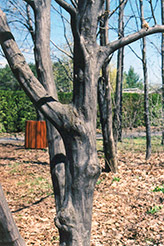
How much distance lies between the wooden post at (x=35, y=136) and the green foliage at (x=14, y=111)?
17.3 feet

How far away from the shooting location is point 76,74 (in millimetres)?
2090

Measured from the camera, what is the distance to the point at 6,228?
185 centimetres

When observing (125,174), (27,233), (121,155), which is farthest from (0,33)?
(121,155)

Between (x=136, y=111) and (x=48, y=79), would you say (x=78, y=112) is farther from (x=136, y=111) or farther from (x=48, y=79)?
(x=136, y=111)

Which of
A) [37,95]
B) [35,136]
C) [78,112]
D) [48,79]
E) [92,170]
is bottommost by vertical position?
[35,136]

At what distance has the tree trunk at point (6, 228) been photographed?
1.82 m

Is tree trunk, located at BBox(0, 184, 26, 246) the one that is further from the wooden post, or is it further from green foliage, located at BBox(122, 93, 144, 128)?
the wooden post

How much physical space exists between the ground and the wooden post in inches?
81.1

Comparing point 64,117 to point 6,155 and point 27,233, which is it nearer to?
point 27,233

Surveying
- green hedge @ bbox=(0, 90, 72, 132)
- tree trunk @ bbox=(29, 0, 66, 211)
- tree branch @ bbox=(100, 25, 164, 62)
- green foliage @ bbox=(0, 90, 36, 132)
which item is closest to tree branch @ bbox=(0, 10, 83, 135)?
tree trunk @ bbox=(29, 0, 66, 211)

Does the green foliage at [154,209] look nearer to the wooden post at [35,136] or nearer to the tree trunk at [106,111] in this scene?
the tree trunk at [106,111]

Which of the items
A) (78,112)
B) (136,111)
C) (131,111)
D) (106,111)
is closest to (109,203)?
(106,111)

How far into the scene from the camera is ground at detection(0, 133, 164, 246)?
3676 millimetres

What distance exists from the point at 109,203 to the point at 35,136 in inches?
222
